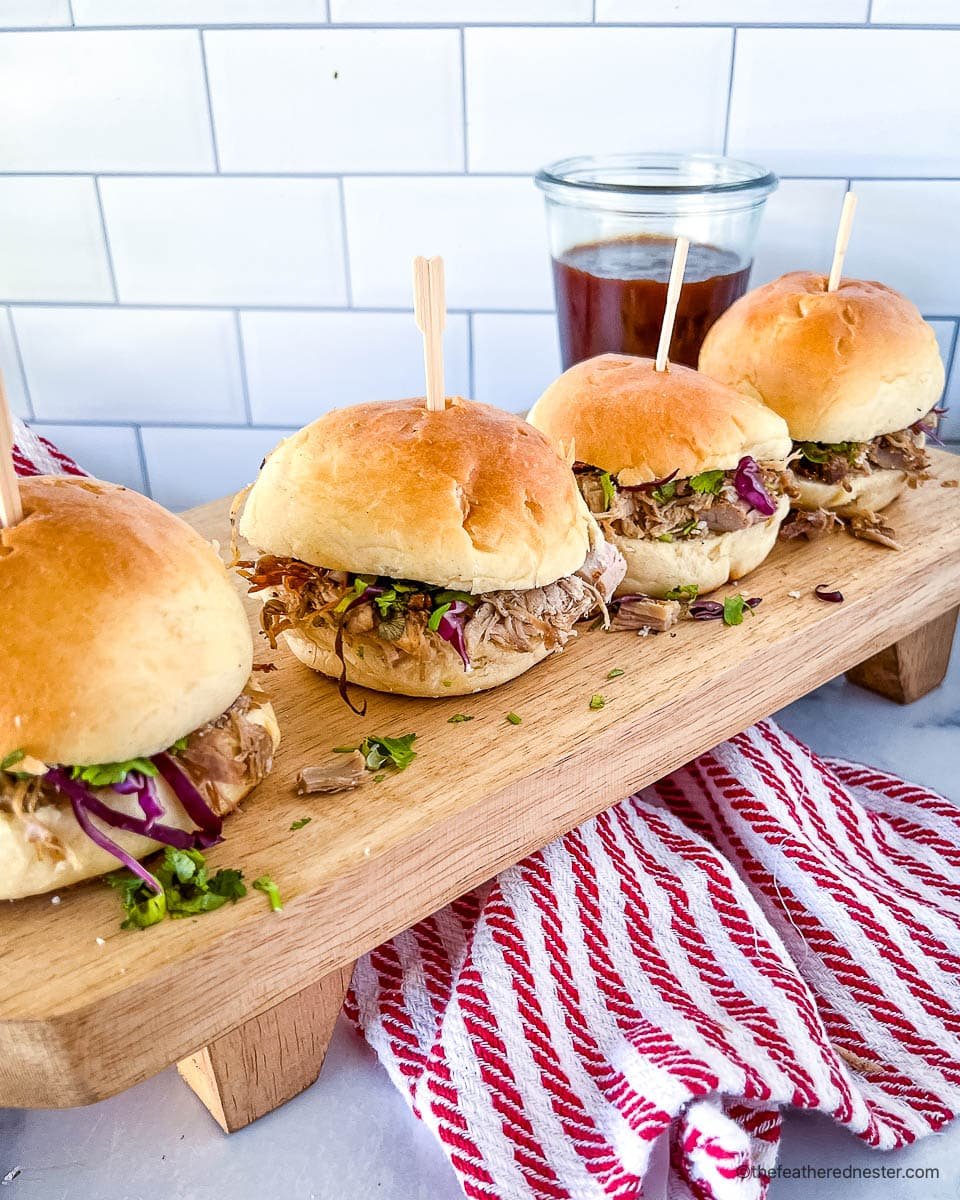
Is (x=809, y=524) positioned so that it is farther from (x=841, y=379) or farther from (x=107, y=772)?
(x=107, y=772)

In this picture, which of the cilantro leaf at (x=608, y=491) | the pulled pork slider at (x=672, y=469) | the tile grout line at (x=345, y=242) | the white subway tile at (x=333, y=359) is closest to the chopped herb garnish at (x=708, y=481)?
the pulled pork slider at (x=672, y=469)

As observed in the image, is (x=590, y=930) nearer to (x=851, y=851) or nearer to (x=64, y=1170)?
(x=851, y=851)

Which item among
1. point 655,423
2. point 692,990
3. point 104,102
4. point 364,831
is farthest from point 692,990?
point 104,102

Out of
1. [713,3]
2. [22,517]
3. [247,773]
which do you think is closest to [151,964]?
[247,773]

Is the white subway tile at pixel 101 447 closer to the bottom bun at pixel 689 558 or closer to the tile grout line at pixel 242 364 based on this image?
the tile grout line at pixel 242 364

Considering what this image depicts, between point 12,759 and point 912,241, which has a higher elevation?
point 912,241

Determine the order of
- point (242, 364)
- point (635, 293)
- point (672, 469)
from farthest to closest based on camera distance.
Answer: point (242, 364)
point (635, 293)
point (672, 469)

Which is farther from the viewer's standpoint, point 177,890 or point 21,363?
point 21,363
